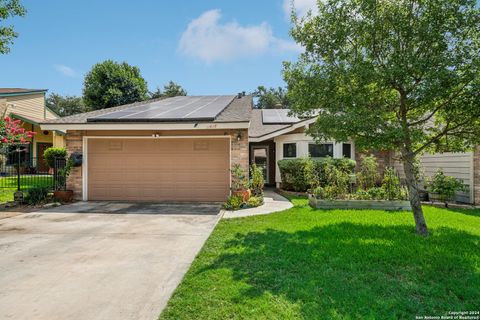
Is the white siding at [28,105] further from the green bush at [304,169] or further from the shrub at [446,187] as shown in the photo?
the shrub at [446,187]

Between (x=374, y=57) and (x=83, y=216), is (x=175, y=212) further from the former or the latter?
(x=374, y=57)

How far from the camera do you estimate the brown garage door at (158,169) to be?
9922 mm

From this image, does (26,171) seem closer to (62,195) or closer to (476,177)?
(62,195)

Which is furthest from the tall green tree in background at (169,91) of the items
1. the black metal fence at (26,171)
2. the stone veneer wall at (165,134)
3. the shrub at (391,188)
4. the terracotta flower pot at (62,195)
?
the shrub at (391,188)

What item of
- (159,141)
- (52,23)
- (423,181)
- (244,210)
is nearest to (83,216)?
(159,141)

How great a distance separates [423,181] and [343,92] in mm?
6841

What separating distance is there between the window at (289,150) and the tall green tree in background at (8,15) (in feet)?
35.1

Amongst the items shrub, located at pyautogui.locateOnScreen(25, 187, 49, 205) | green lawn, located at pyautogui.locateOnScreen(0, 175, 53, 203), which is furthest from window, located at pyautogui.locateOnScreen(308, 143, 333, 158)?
green lawn, located at pyautogui.locateOnScreen(0, 175, 53, 203)

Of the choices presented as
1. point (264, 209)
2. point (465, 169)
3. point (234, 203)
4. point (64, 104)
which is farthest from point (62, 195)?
point (64, 104)

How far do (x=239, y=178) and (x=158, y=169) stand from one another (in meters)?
3.23

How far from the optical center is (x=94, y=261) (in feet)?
13.9

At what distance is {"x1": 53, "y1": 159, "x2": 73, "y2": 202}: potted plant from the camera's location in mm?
9586

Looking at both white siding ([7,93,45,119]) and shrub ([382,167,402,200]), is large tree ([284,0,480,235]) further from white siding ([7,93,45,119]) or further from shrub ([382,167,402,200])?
white siding ([7,93,45,119])

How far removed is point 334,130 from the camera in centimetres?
544
